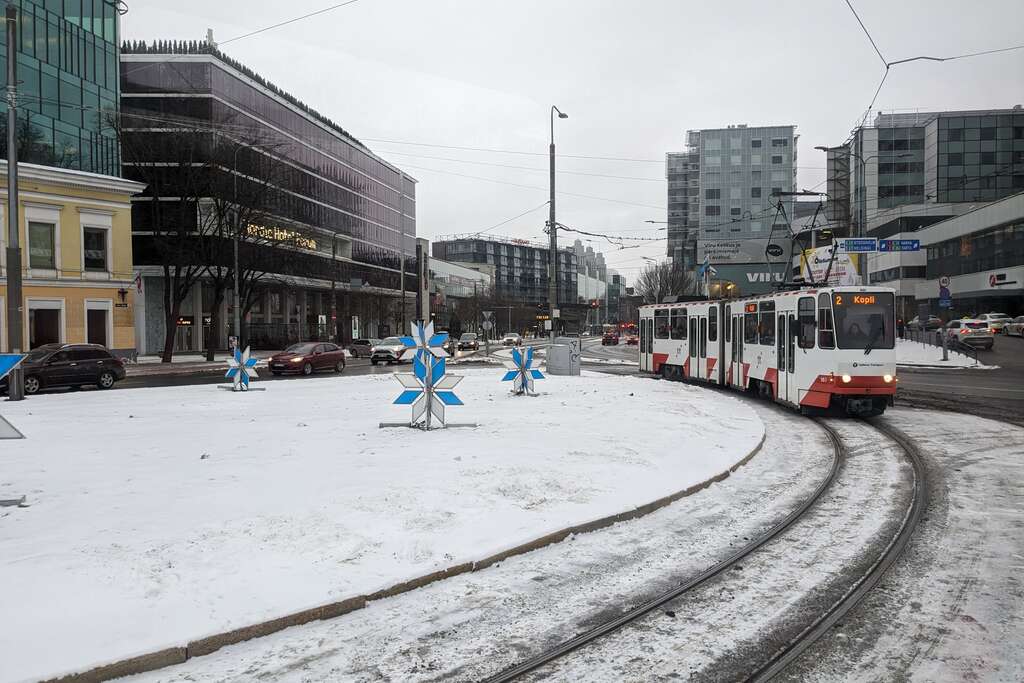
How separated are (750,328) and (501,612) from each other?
16742 millimetres

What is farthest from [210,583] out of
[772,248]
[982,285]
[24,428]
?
[982,285]

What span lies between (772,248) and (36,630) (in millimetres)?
43922

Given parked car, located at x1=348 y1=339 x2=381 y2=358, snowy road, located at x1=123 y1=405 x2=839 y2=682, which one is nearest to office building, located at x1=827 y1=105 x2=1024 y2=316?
parked car, located at x1=348 y1=339 x2=381 y2=358

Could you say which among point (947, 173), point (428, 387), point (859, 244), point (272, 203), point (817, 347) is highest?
point (947, 173)

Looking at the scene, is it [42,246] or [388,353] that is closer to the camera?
[42,246]

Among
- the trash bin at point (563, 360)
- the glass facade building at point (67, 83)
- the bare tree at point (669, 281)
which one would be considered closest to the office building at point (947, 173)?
the bare tree at point (669, 281)

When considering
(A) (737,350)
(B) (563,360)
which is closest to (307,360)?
(B) (563,360)

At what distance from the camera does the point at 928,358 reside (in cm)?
3750

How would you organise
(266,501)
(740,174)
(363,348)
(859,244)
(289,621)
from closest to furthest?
(289,621)
(266,501)
(859,244)
(363,348)
(740,174)

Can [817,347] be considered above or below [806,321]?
below

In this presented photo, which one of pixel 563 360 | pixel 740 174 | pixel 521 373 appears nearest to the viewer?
pixel 521 373

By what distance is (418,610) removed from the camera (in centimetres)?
498

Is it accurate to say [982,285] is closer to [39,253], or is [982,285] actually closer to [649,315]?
[649,315]

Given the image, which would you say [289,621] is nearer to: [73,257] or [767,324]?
[767,324]
